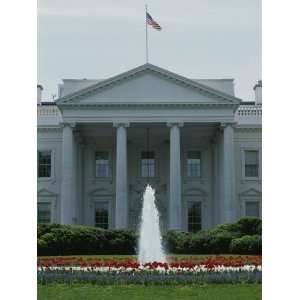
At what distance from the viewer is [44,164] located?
39.9 m

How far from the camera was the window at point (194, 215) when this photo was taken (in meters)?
39.8

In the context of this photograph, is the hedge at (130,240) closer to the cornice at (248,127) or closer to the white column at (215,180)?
the white column at (215,180)

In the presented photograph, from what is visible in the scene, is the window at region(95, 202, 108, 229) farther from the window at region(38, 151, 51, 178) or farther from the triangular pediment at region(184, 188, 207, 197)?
the triangular pediment at region(184, 188, 207, 197)

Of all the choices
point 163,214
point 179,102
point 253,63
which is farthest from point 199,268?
point 163,214

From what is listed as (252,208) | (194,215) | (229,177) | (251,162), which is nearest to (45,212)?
(194,215)

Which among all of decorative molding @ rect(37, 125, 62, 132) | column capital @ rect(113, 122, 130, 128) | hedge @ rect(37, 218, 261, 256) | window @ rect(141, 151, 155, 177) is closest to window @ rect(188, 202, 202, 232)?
window @ rect(141, 151, 155, 177)

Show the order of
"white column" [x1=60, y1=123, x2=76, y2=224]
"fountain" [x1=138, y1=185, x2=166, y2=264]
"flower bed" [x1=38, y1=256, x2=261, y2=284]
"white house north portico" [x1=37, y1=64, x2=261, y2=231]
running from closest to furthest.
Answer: "flower bed" [x1=38, y1=256, x2=261, y2=284] < "fountain" [x1=138, y1=185, x2=166, y2=264] < "white column" [x1=60, y1=123, x2=76, y2=224] < "white house north portico" [x1=37, y1=64, x2=261, y2=231]

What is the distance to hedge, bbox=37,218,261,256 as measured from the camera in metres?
24.5

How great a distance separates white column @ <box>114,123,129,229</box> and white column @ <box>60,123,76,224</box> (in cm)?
246

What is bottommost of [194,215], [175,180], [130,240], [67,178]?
[130,240]

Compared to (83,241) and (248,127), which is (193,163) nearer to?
(248,127)

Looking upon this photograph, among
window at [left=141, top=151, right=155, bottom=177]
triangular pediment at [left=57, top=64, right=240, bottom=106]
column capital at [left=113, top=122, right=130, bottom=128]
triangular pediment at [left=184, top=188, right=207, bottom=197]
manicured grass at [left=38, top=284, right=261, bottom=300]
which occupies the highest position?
triangular pediment at [left=57, top=64, right=240, bottom=106]

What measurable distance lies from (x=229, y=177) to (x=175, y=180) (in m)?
2.86

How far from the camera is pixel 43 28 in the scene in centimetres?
1269
